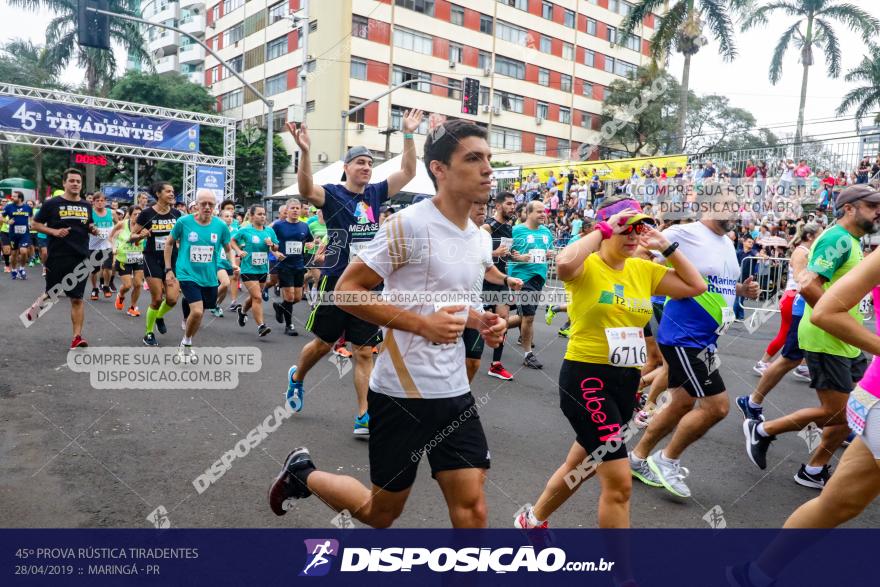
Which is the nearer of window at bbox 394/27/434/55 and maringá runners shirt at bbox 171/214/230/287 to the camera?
maringá runners shirt at bbox 171/214/230/287

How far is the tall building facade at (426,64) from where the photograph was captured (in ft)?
127

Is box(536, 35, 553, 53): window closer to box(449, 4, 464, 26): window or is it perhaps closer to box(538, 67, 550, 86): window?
box(538, 67, 550, 86): window

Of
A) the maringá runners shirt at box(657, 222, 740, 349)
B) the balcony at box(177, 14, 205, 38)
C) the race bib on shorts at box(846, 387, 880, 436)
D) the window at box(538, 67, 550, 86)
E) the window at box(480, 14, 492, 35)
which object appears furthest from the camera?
the balcony at box(177, 14, 205, 38)

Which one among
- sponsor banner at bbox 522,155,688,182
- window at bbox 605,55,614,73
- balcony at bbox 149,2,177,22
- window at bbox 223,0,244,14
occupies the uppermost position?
balcony at bbox 149,2,177,22

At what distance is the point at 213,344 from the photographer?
29.1 ft

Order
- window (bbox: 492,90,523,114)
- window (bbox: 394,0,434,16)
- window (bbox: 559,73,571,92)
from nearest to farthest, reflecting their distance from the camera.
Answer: window (bbox: 394,0,434,16)
window (bbox: 492,90,523,114)
window (bbox: 559,73,571,92)

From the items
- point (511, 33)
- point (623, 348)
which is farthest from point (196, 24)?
point (623, 348)

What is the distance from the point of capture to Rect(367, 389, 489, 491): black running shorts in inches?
100.0

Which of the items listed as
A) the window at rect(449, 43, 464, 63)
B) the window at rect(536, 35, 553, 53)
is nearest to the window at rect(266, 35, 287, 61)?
the window at rect(449, 43, 464, 63)

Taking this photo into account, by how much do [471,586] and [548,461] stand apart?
7.73 ft

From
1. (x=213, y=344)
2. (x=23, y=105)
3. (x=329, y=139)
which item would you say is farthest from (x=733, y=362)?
(x=329, y=139)

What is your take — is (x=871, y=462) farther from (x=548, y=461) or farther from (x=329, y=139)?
(x=329, y=139)

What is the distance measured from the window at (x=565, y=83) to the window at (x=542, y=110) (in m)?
2.14

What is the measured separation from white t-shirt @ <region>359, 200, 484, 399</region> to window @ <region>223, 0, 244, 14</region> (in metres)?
51.3
